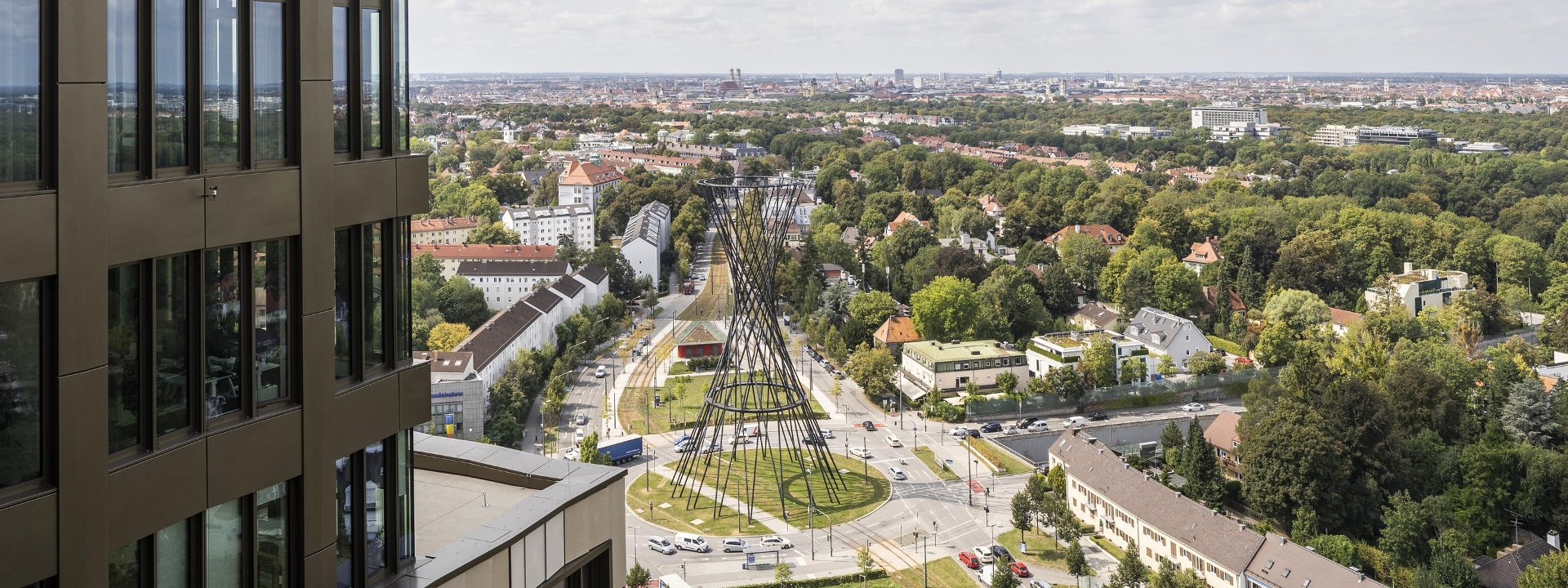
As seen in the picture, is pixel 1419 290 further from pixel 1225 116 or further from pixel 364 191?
pixel 1225 116

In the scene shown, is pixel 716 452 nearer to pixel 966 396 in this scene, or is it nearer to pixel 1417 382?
pixel 966 396

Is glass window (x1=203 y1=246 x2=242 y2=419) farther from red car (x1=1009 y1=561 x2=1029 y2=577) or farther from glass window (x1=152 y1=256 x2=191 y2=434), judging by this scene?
red car (x1=1009 y1=561 x2=1029 y2=577)

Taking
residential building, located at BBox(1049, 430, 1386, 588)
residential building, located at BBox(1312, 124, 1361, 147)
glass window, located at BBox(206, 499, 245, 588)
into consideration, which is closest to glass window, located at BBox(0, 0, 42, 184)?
glass window, located at BBox(206, 499, 245, 588)

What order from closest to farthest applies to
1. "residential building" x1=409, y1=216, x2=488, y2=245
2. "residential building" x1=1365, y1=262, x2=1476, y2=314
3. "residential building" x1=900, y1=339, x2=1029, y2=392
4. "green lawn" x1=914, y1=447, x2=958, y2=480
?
"green lawn" x1=914, y1=447, x2=958, y2=480
"residential building" x1=900, y1=339, x2=1029, y2=392
"residential building" x1=1365, y1=262, x2=1476, y2=314
"residential building" x1=409, y1=216, x2=488, y2=245

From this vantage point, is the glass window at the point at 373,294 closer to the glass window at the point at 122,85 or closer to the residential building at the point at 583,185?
the glass window at the point at 122,85

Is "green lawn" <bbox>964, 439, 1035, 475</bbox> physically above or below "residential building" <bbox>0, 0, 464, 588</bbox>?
below
